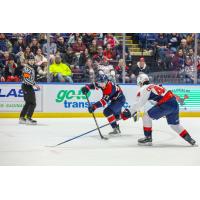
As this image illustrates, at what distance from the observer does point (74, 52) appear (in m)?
6.13

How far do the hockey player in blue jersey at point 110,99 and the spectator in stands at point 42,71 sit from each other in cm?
37

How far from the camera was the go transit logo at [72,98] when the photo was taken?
6250mm

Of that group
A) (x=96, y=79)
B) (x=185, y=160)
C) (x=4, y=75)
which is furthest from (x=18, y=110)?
(x=185, y=160)

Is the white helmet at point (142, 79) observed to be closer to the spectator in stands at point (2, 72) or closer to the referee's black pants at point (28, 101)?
the referee's black pants at point (28, 101)

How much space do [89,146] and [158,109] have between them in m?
0.66

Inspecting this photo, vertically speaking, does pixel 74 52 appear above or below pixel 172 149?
above

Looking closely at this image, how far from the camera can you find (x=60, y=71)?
6.16m

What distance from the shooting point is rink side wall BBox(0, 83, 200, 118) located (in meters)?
5.66

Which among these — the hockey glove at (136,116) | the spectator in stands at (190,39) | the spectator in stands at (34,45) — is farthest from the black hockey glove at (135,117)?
the spectator in stands at (34,45)

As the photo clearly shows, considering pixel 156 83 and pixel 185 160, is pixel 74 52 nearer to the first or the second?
pixel 156 83

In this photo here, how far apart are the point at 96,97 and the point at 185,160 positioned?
1.39 meters

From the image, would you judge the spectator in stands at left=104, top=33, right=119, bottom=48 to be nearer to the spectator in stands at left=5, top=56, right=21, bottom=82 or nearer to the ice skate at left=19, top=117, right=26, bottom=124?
the spectator in stands at left=5, top=56, right=21, bottom=82

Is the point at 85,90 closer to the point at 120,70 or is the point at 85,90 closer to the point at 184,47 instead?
the point at 120,70
